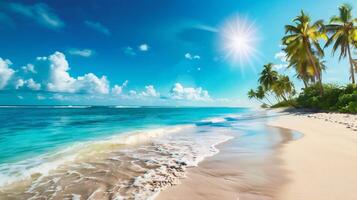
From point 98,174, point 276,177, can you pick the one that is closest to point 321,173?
point 276,177

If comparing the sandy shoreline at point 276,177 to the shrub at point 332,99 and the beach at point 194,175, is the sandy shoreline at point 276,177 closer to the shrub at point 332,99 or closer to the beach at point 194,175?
the beach at point 194,175

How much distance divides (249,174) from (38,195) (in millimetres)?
4642

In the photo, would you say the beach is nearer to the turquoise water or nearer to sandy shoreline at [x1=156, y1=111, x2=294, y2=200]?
sandy shoreline at [x1=156, y1=111, x2=294, y2=200]

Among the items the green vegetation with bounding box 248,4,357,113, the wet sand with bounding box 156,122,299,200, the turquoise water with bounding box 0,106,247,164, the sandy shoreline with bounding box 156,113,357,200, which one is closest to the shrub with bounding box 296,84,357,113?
the green vegetation with bounding box 248,4,357,113

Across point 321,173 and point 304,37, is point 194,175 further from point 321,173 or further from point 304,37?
point 304,37

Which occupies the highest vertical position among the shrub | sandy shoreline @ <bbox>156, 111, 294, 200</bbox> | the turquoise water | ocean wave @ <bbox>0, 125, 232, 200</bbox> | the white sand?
the shrub

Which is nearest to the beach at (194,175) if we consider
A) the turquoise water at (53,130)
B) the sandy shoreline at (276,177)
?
the sandy shoreline at (276,177)

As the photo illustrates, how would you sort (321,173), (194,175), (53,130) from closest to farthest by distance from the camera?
(321,173) < (194,175) < (53,130)

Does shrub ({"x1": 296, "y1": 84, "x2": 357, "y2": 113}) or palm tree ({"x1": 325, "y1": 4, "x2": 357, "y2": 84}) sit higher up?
palm tree ({"x1": 325, "y1": 4, "x2": 357, "y2": 84})

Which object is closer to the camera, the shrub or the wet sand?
the wet sand

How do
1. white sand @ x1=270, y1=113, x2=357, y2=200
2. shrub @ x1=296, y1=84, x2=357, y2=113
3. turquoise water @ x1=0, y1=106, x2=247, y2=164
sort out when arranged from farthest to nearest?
1. shrub @ x1=296, y1=84, x2=357, y2=113
2. turquoise water @ x1=0, y1=106, x2=247, y2=164
3. white sand @ x1=270, y1=113, x2=357, y2=200

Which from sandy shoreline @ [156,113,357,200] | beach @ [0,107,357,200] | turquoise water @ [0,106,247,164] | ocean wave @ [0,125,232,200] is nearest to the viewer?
sandy shoreline @ [156,113,357,200]

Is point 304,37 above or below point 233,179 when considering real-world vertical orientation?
above

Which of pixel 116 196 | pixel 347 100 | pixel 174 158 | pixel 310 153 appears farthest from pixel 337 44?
pixel 116 196
